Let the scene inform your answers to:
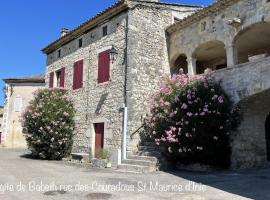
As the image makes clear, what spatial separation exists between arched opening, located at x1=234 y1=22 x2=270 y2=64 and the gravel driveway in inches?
164

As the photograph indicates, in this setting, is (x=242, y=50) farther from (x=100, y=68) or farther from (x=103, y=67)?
(x=100, y=68)

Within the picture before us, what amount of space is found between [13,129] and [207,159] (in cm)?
2011

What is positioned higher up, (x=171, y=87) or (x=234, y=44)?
(x=234, y=44)

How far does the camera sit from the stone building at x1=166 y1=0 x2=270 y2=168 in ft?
34.7

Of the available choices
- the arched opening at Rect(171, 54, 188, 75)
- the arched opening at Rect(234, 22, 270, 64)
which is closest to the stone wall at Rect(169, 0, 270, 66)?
the arched opening at Rect(234, 22, 270, 64)

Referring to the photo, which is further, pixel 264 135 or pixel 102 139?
pixel 102 139

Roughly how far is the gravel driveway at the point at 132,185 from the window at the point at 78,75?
20.8 feet

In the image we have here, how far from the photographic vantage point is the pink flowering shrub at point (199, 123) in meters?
11.0

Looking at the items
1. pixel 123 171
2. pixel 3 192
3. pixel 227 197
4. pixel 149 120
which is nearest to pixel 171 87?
pixel 149 120

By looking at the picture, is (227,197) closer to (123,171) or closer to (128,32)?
(123,171)

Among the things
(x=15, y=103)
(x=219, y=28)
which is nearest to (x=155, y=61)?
(x=219, y=28)

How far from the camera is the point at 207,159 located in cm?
1138

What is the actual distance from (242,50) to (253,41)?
1196mm

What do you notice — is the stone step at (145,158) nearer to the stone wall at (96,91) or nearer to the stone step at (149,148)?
the stone step at (149,148)
